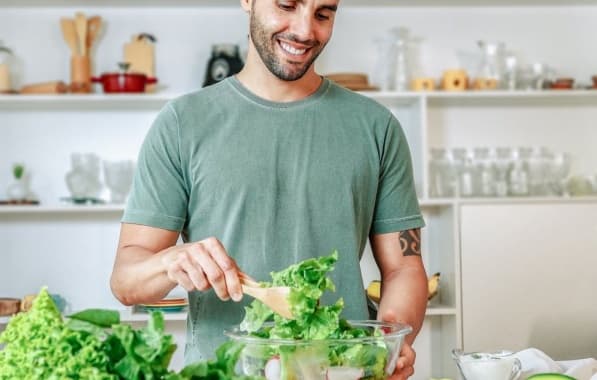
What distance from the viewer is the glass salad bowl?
1016 millimetres

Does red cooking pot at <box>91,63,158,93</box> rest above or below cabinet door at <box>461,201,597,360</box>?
above

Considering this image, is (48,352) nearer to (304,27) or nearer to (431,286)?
(304,27)

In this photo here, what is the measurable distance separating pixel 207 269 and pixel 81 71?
9.12 feet

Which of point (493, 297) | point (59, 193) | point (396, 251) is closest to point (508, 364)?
point (396, 251)

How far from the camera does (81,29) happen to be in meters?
3.79

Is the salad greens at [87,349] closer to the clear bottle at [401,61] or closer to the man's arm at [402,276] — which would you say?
the man's arm at [402,276]

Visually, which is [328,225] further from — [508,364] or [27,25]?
[27,25]

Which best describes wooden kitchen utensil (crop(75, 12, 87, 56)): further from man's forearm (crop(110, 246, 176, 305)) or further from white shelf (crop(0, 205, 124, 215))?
man's forearm (crop(110, 246, 176, 305))

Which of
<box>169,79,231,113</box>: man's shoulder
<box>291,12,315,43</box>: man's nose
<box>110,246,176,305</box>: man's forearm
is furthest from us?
<box>169,79,231,113</box>: man's shoulder

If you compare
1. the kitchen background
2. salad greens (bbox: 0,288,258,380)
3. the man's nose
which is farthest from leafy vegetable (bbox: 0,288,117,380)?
the kitchen background

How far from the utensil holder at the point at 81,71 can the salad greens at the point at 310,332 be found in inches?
110

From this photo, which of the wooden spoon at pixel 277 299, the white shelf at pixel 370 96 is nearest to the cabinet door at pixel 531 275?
the white shelf at pixel 370 96

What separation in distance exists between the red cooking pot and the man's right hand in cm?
252

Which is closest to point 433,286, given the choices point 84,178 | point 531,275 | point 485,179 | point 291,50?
point 531,275
